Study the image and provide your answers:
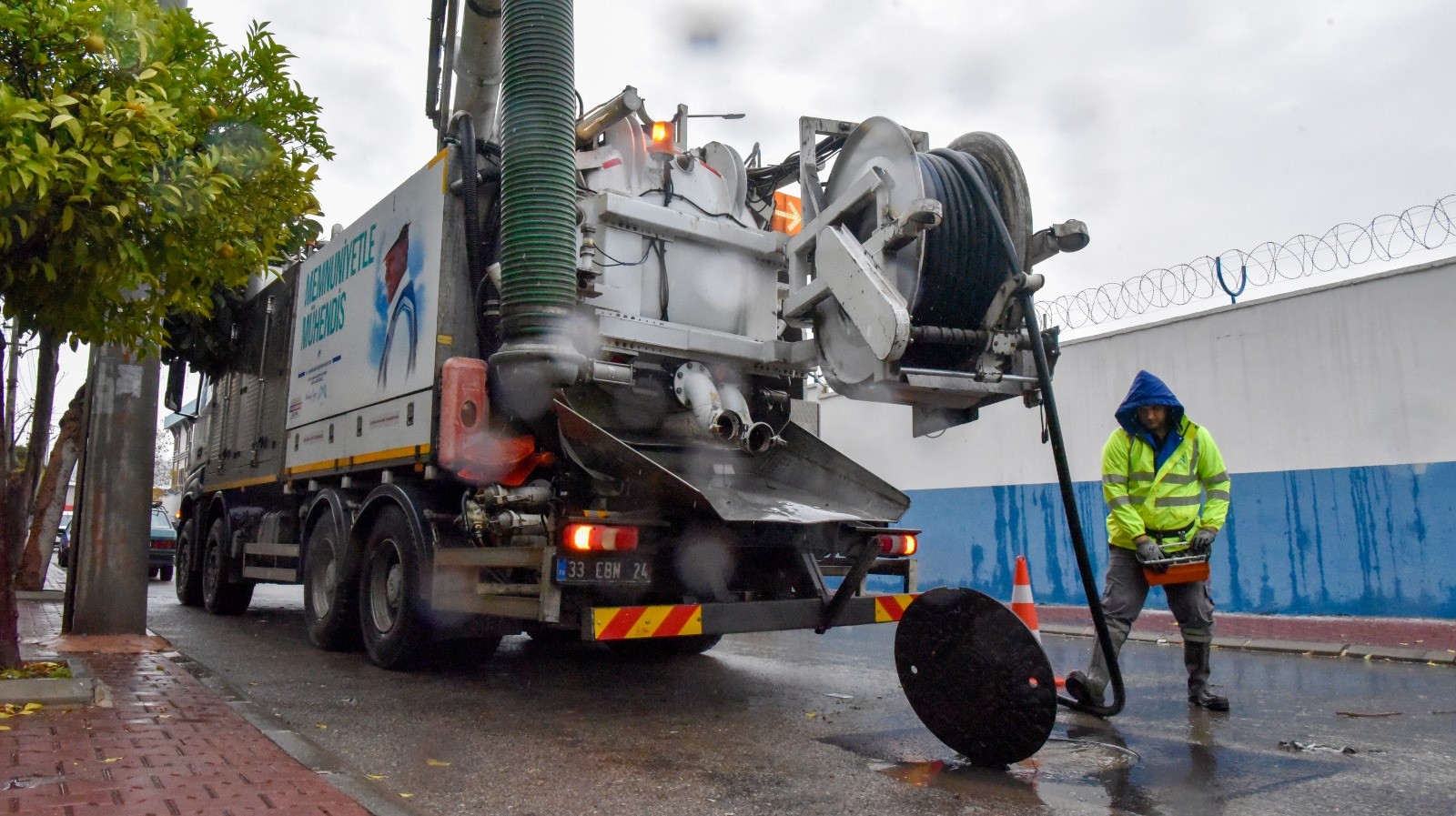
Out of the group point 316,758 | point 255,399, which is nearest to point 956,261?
point 316,758

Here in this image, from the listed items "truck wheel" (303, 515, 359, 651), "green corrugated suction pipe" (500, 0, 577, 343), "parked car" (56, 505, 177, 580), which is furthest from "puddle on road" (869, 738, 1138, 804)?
"parked car" (56, 505, 177, 580)

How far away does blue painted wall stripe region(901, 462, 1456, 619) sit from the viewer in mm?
8289

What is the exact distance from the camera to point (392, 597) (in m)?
6.18

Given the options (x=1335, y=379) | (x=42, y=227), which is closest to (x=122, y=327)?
(x=42, y=227)

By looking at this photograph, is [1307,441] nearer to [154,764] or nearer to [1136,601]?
[1136,601]

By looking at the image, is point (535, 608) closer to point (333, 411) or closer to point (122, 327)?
point (122, 327)

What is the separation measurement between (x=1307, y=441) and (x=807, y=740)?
22.4 ft

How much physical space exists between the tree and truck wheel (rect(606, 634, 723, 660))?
343 cm

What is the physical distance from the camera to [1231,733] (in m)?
4.56

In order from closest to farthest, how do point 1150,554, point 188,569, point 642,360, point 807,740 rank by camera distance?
point 807,740
point 1150,554
point 642,360
point 188,569

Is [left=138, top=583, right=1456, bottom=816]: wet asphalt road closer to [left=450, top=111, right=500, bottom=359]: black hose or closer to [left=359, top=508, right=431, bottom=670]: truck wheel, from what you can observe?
[left=359, top=508, right=431, bottom=670]: truck wheel

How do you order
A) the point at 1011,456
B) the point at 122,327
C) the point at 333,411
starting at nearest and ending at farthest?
the point at 122,327
the point at 333,411
the point at 1011,456

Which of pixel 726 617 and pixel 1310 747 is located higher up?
pixel 726 617

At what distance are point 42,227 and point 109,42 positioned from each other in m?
0.91
